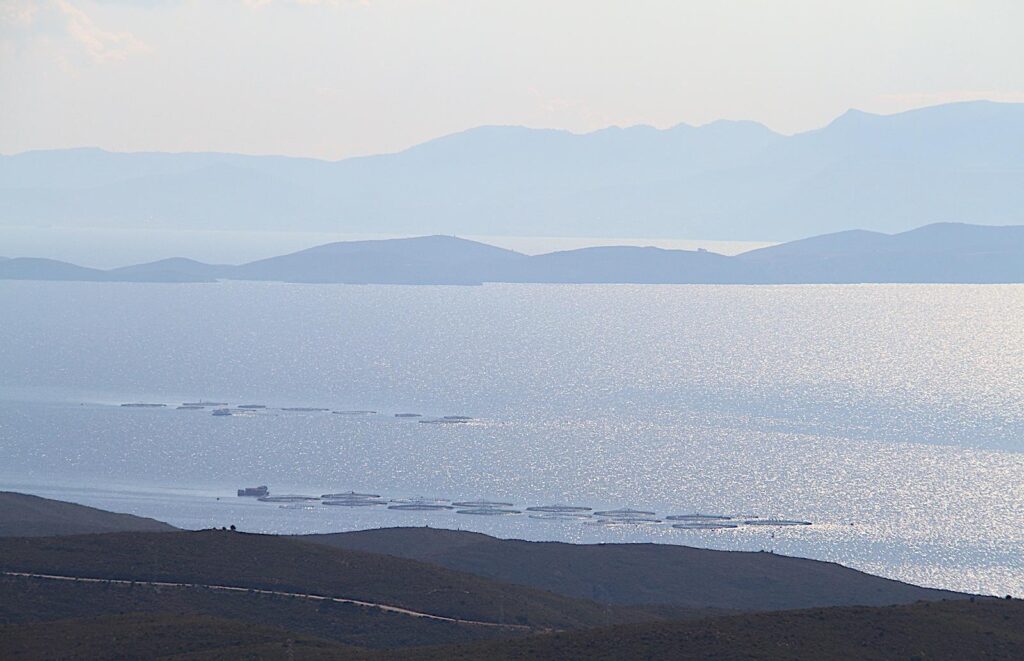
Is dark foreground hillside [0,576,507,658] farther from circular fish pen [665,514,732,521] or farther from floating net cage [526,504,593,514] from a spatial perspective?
circular fish pen [665,514,732,521]

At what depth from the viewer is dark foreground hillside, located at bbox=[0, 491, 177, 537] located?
227 feet

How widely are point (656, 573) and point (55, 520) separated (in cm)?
3134

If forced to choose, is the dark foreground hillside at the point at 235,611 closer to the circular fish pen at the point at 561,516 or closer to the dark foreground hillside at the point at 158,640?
the dark foreground hillside at the point at 158,640

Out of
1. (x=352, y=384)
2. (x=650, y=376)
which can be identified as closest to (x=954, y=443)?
(x=650, y=376)

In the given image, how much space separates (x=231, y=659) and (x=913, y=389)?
140780mm

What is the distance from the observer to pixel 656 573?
66938mm

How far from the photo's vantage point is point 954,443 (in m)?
126

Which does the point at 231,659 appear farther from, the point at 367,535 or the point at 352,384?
the point at 352,384

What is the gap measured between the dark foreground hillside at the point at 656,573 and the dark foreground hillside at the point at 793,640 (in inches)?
841

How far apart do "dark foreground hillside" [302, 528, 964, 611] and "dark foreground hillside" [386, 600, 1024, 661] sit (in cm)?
2136

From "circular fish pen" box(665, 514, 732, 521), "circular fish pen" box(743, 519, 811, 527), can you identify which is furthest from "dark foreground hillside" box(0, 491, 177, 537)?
"circular fish pen" box(743, 519, 811, 527)

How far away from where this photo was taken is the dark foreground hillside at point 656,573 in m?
62.6

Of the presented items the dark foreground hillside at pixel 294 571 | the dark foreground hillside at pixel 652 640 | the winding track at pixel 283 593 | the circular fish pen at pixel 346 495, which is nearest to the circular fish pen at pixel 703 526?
the circular fish pen at pixel 346 495

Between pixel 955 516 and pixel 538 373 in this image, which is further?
pixel 538 373
